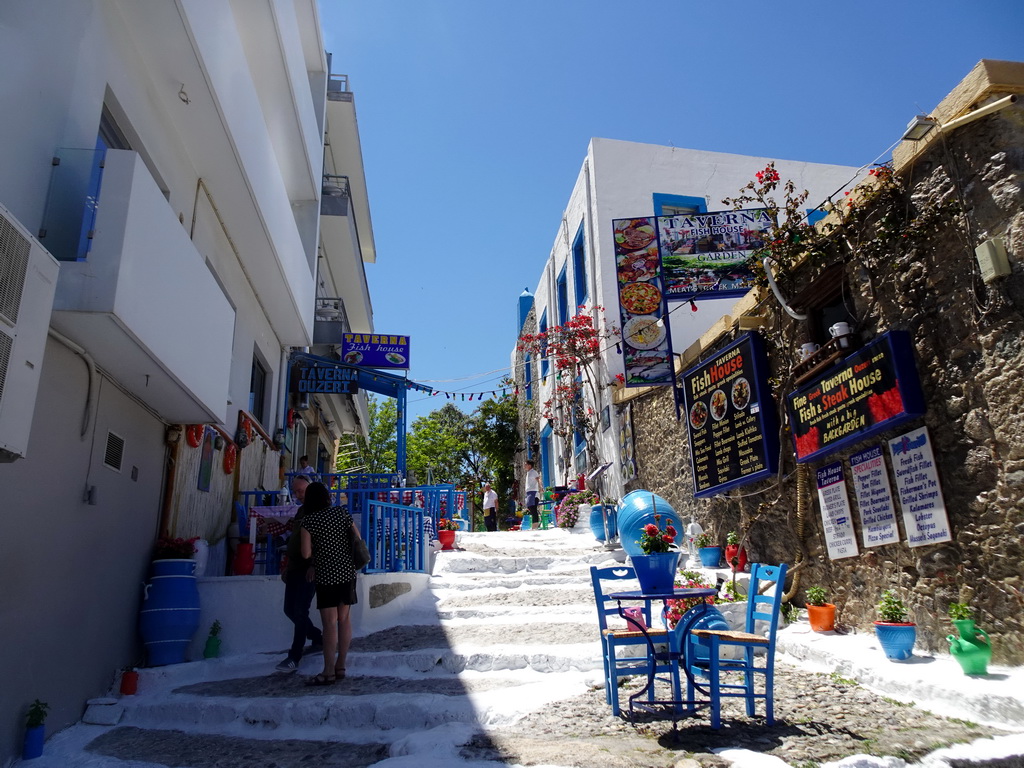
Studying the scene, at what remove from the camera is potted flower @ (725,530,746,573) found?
8344 mm

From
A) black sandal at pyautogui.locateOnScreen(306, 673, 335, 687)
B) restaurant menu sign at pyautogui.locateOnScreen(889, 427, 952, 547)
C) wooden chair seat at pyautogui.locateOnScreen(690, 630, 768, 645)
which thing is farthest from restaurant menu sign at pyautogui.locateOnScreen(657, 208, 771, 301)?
black sandal at pyautogui.locateOnScreen(306, 673, 335, 687)

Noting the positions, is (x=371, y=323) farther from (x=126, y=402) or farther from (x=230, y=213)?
(x=126, y=402)

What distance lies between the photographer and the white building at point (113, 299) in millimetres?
4328

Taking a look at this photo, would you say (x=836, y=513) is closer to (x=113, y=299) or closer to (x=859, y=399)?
(x=859, y=399)

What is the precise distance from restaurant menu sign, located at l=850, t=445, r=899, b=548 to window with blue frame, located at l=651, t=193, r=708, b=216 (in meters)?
9.63

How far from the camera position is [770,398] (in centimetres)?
816

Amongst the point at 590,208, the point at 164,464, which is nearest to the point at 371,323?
the point at 590,208

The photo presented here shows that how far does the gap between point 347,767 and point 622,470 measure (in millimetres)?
9602

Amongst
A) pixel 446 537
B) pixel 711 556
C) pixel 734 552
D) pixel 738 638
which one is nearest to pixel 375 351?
pixel 446 537

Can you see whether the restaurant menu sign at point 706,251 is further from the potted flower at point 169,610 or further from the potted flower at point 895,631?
the potted flower at point 169,610

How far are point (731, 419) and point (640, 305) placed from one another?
382 centimetres

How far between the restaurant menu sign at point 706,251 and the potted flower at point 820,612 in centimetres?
453

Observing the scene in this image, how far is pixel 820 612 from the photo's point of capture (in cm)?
651

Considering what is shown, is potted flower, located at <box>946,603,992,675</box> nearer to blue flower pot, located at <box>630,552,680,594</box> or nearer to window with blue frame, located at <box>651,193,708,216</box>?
blue flower pot, located at <box>630,552,680,594</box>
